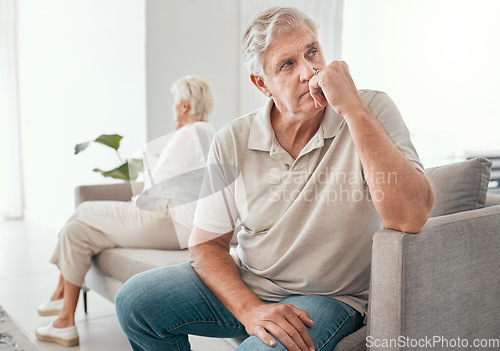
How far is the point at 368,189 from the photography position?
43.9 inches

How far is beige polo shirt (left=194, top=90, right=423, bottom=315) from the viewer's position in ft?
3.70

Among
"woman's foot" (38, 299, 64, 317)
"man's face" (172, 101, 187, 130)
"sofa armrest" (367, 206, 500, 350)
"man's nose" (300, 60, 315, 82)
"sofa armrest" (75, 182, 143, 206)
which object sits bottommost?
"woman's foot" (38, 299, 64, 317)

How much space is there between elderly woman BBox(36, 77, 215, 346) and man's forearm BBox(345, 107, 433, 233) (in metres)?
1.29

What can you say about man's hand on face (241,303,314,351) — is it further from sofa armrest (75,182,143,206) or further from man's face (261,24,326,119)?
sofa armrest (75,182,143,206)

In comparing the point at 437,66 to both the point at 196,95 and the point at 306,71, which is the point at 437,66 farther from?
the point at 306,71

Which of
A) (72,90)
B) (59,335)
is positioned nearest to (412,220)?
(59,335)

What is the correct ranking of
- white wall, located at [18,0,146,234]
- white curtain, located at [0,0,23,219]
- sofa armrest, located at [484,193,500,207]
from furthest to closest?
white curtain, located at [0,0,23,219] → white wall, located at [18,0,146,234] → sofa armrest, located at [484,193,500,207]

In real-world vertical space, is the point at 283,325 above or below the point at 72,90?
below

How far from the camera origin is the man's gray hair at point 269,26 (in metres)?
1.23

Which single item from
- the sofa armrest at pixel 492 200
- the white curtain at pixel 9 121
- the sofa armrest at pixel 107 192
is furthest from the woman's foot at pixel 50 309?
the white curtain at pixel 9 121

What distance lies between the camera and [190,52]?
3844 mm

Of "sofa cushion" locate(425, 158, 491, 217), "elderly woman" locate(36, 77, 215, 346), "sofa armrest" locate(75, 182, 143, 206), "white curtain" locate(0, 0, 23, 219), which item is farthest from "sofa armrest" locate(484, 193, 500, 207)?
"white curtain" locate(0, 0, 23, 219)

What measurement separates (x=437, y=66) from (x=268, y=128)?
1693mm

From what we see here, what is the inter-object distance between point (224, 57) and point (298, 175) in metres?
3.03
